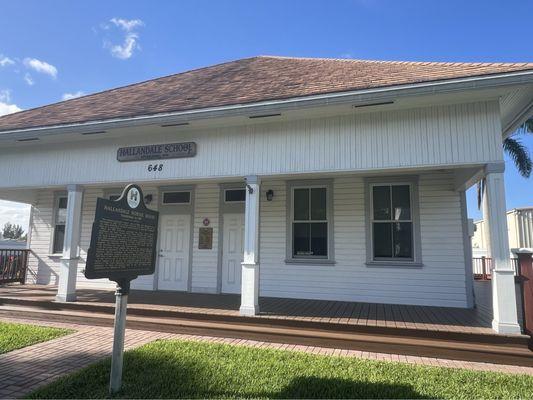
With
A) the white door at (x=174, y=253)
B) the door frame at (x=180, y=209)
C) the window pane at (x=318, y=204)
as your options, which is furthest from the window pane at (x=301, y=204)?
the white door at (x=174, y=253)

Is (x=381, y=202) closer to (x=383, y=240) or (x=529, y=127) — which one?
(x=383, y=240)

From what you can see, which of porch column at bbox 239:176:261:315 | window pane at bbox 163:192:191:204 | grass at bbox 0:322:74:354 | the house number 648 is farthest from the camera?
window pane at bbox 163:192:191:204

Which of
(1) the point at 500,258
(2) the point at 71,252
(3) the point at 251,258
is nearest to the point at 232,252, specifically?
(3) the point at 251,258

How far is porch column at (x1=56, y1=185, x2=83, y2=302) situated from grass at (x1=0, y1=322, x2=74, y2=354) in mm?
1124

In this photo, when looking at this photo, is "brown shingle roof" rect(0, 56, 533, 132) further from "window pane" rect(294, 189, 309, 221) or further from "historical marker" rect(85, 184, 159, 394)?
"historical marker" rect(85, 184, 159, 394)

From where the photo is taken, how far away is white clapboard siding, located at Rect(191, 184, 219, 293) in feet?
32.1

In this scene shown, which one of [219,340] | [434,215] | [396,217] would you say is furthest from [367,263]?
[219,340]

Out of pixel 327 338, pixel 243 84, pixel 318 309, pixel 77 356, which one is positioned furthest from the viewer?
pixel 243 84

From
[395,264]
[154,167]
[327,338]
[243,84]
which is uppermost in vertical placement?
[243,84]

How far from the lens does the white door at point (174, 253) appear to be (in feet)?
33.0

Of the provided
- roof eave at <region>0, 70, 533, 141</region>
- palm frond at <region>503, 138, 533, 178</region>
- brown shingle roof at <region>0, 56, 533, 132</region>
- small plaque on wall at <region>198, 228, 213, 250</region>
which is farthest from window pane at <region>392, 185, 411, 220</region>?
palm frond at <region>503, 138, 533, 178</region>

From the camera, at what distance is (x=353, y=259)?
869cm

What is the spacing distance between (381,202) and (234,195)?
355 centimetres

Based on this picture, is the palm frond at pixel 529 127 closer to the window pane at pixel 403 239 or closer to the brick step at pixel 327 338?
the window pane at pixel 403 239
